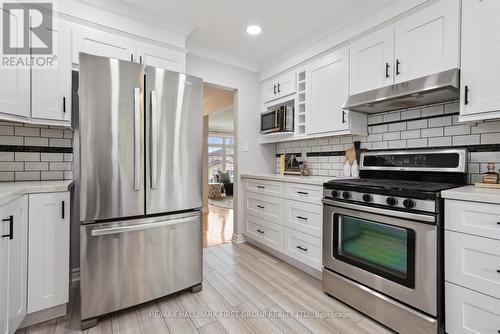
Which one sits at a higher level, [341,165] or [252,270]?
[341,165]

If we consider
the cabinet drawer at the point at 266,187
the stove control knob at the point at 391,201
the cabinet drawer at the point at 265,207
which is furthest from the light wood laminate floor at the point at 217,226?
the stove control knob at the point at 391,201

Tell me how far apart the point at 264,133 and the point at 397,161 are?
5.77 ft

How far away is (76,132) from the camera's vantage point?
234cm

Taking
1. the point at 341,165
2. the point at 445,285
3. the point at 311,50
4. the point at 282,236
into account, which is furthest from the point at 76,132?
the point at 445,285

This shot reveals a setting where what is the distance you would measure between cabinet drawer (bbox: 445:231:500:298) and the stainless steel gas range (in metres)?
0.05

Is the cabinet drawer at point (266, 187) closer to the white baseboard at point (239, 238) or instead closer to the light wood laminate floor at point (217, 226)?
the white baseboard at point (239, 238)

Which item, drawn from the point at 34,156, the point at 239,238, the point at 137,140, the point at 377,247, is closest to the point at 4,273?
the point at 137,140

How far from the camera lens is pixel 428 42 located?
5.94ft

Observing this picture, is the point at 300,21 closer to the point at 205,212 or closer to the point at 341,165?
the point at 341,165

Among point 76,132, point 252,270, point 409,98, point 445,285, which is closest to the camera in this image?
point 445,285

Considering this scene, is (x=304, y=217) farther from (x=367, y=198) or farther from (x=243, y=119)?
(x=243, y=119)

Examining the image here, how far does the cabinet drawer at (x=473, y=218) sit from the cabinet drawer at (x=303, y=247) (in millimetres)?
1094

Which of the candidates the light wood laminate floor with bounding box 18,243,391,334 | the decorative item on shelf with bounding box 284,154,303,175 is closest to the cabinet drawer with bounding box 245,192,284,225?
the decorative item on shelf with bounding box 284,154,303,175

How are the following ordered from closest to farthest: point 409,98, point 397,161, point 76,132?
point 409,98
point 397,161
point 76,132
